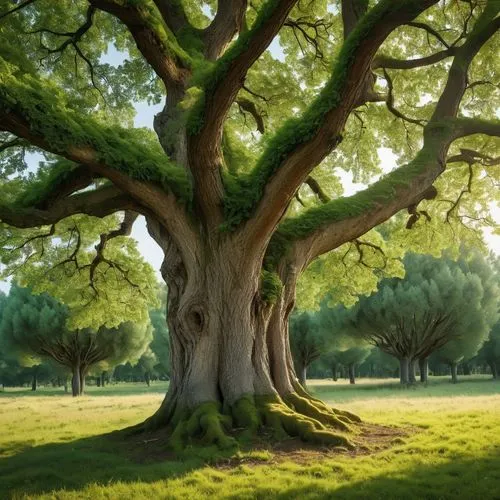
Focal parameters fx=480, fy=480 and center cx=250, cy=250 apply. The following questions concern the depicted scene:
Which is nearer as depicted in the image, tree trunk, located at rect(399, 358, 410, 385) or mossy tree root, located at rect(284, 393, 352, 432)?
mossy tree root, located at rect(284, 393, 352, 432)

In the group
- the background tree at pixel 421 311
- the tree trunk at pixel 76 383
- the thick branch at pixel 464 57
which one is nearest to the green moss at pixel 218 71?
the thick branch at pixel 464 57

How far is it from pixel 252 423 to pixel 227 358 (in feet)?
4.76

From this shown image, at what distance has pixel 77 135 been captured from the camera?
8.22 meters

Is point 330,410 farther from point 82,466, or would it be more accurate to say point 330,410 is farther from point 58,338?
point 58,338

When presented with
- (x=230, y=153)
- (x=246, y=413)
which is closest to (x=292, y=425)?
(x=246, y=413)

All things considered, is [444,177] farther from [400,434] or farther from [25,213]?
[25,213]

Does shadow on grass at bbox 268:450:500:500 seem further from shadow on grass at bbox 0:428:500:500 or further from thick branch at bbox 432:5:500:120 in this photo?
A: thick branch at bbox 432:5:500:120

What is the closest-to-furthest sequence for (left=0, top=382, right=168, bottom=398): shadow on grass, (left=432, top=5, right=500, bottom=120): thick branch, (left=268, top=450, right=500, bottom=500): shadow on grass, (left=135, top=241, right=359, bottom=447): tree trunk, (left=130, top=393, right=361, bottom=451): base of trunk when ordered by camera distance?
1. (left=268, top=450, right=500, bottom=500): shadow on grass
2. (left=130, top=393, right=361, bottom=451): base of trunk
3. (left=135, top=241, right=359, bottom=447): tree trunk
4. (left=432, top=5, right=500, bottom=120): thick branch
5. (left=0, top=382, right=168, bottom=398): shadow on grass

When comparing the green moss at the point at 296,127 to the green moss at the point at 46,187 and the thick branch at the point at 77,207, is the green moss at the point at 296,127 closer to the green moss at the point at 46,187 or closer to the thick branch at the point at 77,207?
the thick branch at the point at 77,207

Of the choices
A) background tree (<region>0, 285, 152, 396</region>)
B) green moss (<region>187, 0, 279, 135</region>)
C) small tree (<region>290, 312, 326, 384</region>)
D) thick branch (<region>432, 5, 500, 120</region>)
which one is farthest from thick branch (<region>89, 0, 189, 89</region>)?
small tree (<region>290, 312, 326, 384</region>)

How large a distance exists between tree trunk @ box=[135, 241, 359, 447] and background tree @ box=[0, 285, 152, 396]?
27.2 meters

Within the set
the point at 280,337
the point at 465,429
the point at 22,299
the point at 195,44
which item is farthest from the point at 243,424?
the point at 22,299

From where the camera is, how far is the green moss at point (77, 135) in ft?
25.0

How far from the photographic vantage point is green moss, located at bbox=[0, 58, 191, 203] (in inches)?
300
